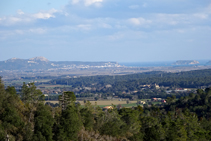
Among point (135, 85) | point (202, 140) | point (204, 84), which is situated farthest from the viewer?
point (135, 85)

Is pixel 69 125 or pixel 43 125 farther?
pixel 69 125

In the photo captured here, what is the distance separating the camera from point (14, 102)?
37.1 meters

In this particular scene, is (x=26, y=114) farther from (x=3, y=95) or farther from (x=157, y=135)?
(x=157, y=135)

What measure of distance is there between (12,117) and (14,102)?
5.15 m

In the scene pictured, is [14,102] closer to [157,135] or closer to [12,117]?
[12,117]

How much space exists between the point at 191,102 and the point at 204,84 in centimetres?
8292

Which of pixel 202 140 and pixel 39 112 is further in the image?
pixel 202 140

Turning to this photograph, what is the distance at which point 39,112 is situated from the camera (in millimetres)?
35281

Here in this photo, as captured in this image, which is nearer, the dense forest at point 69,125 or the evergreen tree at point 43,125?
the evergreen tree at point 43,125

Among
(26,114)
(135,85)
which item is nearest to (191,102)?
(26,114)

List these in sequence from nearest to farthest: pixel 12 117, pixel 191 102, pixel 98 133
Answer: pixel 12 117
pixel 98 133
pixel 191 102

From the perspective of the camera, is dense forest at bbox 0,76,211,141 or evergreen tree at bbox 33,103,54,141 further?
dense forest at bbox 0,76,211,141

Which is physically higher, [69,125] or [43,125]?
[43,125]

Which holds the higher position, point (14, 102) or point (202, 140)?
point (14, 102)
